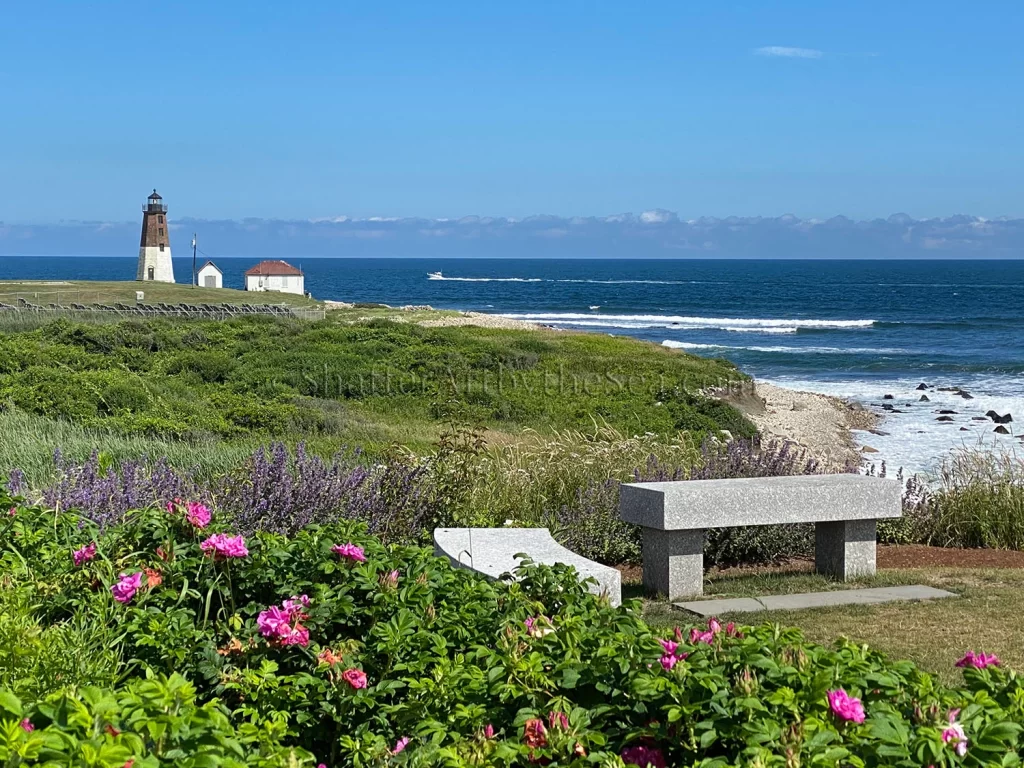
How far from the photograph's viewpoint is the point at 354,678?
9.39 ft

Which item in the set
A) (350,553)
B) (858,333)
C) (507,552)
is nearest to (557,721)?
(350,553)

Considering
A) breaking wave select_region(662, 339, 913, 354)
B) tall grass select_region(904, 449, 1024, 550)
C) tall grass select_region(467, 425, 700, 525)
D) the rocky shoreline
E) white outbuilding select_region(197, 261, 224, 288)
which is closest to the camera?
tall grass select_region(467, 425, 700, 525)

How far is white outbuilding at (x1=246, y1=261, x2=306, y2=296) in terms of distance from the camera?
7625cm

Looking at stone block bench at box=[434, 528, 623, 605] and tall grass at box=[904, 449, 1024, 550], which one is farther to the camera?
tall grass at box=[904, 449, 1024, 550]

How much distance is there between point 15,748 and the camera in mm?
1834

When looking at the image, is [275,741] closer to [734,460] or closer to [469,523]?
[469,523]

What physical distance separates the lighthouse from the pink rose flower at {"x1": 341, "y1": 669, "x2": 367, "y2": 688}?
253ft

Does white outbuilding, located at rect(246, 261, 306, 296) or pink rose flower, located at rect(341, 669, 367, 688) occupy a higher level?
white outbuilding, located at rect(246, 261, 306, 296)

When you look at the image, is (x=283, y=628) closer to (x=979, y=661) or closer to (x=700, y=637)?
(x=700, y=637)

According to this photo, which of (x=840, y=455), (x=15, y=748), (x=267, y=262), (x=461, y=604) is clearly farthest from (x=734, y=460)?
(x=267, y=262)

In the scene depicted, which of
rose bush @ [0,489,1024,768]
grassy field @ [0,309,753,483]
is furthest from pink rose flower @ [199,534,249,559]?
grassy field @ [0,309,753,483]

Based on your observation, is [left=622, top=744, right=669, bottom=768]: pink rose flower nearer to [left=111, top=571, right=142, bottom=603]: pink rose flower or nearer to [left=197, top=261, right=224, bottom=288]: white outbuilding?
[left=111, top=571, right=142, bottom=603]: pink rose flower

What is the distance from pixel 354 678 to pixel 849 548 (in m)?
4.85

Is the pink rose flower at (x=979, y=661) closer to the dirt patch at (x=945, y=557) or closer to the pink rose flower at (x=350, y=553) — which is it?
the pink rose flower at (x=350, y=553)
